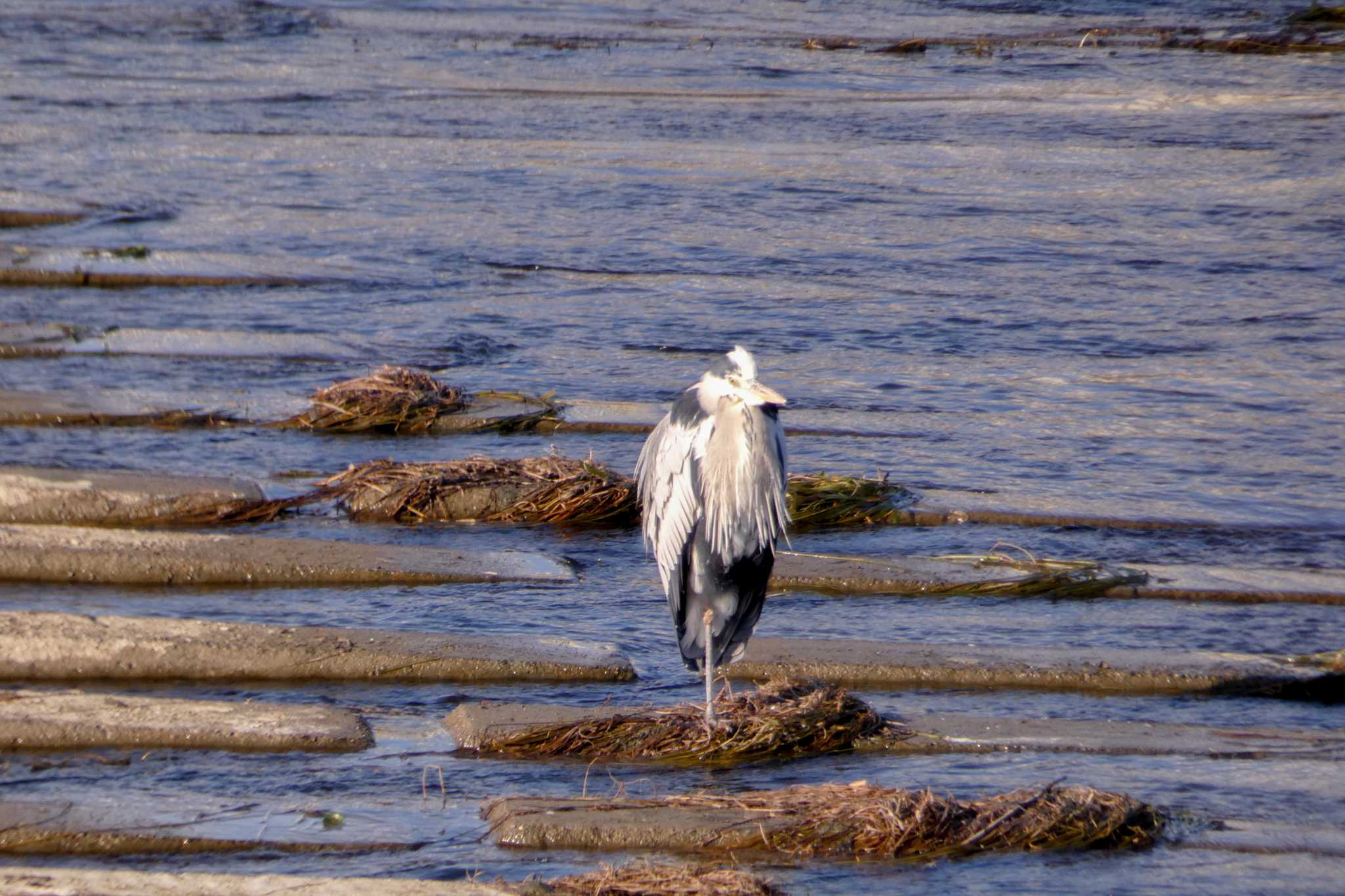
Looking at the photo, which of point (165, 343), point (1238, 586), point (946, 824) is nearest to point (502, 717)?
point (946, 824)

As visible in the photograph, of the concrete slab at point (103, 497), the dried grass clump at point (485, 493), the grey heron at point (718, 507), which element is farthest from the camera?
the dried grass clump at point (485, 493)

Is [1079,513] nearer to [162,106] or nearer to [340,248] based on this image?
[340,248]

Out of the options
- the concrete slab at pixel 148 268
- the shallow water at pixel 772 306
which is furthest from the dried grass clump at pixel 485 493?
the concrete slab at pixel 148 268

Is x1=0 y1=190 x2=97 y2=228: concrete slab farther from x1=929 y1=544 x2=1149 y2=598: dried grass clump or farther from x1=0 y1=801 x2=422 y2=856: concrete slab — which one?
x1=0 y1=801 x2=422 y2=856: concrete slab

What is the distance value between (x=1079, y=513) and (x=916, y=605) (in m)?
1.34

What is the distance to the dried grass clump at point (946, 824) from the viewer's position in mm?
4285

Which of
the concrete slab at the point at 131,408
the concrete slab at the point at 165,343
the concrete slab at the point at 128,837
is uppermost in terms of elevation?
A: the concrete slab at the point at 165,343

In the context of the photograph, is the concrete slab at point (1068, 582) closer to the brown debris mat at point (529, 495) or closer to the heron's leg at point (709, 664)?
the brown debris mat at point (529, 495)

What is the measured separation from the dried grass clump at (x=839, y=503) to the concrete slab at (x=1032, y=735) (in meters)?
1.97

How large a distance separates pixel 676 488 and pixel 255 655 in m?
1.46

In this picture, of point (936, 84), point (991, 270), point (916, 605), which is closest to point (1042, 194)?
point (991, 270)

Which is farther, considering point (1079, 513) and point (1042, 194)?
point (1042, 194)

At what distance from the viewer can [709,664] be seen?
198 inches

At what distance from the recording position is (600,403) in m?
8.69
